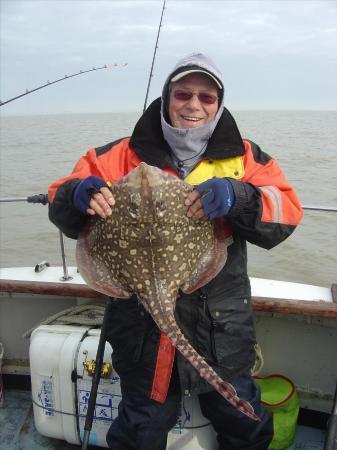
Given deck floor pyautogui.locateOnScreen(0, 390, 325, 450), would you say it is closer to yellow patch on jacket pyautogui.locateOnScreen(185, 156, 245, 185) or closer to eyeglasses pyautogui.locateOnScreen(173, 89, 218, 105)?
yellow patch on jacket pyautogui.locateOnScreen(185, 156, 245, 185)

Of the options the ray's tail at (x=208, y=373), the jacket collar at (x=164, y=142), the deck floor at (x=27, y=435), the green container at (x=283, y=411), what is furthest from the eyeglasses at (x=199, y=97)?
the deck floor at (x=27, y=435)

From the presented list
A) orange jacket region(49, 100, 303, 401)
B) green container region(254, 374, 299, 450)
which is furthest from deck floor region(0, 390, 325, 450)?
orange jacket region(49, 100, 303, 401)

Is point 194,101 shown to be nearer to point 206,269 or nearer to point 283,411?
point 206,269

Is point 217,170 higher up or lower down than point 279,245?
higher up

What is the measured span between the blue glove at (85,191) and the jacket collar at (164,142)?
1.29ft

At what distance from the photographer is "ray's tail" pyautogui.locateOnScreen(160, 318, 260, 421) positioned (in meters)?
2.08

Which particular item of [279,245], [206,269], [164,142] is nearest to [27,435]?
[206,269]

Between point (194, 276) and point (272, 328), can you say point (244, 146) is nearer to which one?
point (194, 276)

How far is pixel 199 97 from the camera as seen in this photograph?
99.1 inches

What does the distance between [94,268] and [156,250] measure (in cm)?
41

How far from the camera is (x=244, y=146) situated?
2.54 metres

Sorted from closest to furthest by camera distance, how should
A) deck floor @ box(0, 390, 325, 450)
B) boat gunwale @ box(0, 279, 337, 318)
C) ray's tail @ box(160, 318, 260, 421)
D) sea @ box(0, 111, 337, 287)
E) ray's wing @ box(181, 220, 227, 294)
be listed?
1. ray's tail @ box(160, 318, 260, 421)
2. ray's wing @ box(181, 220, 227, 294)
3. boat gunwale @ box(0, 279, 337, 318)
4. deck floor @ box(0, 390, 325, 450)
5. sea @ box(0, 111, 337, 287)

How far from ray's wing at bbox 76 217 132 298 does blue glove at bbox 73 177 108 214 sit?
0.13 meters

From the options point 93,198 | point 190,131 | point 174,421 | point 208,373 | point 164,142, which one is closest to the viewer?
point 208,373
